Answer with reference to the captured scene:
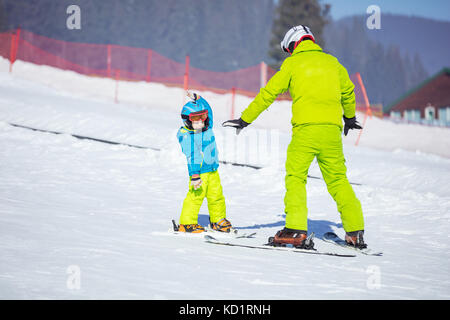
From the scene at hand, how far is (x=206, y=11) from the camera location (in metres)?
118

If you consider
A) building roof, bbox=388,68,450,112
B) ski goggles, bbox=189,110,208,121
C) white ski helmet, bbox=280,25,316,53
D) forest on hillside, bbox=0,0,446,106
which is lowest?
ski goggles, bbox=189,110,208,121

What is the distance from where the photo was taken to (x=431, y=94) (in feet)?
117

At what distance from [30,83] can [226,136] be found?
35.6ft

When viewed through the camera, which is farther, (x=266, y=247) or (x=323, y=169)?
(x=323, y=169)

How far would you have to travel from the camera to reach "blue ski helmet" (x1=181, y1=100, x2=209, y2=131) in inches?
205

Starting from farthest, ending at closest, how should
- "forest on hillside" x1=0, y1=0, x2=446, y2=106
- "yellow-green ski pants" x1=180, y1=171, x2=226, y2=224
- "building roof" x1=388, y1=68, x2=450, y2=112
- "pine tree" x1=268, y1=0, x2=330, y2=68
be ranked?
"forest on hillside" x1=0, y1=0, x2=446, y2=106, "pine tree" x1=268, y1=0, x2=330, y2=68, "building roof" x1=388, y1=68, x2=450, y2=112, "yellow-green ski pants" x1=180, y1=171, x2=226, y2=224

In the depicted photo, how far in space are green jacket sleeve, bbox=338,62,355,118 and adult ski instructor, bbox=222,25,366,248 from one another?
0.04 feet

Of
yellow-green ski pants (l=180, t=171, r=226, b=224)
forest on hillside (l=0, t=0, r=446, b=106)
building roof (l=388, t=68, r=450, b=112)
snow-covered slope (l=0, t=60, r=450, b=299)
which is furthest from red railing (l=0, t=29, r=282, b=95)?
yellow-green ski pants (l=180, t=171, r=226, b=224)

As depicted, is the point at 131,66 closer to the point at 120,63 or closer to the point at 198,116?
the point at 120,63

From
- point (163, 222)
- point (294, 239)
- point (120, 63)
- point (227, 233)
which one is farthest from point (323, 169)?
point (120, 63)

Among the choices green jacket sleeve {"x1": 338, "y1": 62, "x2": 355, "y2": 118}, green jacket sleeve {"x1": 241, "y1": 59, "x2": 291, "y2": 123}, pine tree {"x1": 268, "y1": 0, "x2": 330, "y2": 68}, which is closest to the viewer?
green jacket sleeve {"x1": 241, "y1": 59, "x2": 291, "y2": 123}

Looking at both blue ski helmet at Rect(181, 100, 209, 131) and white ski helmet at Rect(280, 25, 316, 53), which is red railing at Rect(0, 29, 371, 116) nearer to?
white ski helmet at Rect(280, 25, 316, 53)

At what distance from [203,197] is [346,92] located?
1671mm

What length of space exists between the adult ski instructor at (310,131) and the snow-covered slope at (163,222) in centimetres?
32
